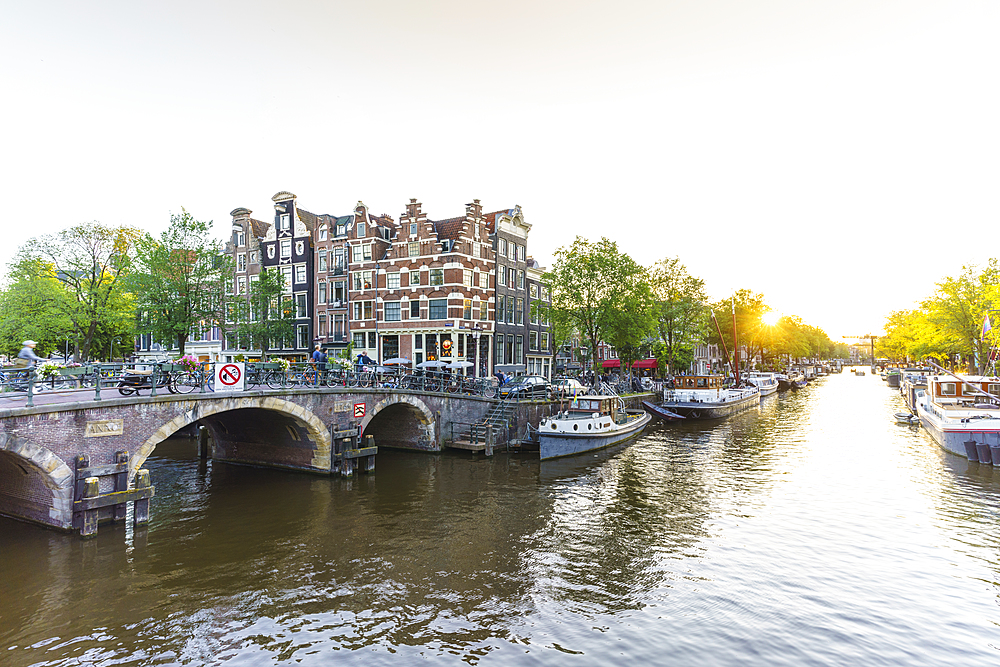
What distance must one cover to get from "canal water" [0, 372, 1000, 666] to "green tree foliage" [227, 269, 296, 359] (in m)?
22.8

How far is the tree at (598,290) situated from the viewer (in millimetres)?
49312

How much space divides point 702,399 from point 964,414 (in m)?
21.8

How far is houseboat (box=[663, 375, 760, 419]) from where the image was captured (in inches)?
2037

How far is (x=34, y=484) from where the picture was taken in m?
17.5

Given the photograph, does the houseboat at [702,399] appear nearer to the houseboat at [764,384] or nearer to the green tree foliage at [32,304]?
the houseboat at [764,384]

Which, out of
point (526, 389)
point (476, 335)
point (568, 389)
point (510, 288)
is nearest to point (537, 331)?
point (510, 288)

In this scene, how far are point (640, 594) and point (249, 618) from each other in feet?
31.7

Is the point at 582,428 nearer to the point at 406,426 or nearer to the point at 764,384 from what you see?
the point at 406,426

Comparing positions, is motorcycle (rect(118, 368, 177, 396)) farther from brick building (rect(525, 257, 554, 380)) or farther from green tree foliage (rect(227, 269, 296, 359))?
brick building (rect(525, 257, 554, 380))

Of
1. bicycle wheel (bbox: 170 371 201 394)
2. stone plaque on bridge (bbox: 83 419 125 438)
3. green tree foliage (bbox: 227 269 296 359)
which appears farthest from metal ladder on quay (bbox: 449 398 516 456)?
stone plaque on bridge (bbox: 83 419 125 438)

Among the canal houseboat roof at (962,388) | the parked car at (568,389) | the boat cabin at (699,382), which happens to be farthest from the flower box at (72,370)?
the canal houseboat roof at (962,388)

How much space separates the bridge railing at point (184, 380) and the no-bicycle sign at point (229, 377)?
1.09 ft

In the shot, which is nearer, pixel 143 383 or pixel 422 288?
pixel 143 383

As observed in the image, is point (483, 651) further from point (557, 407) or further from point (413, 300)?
point (413, 300)
